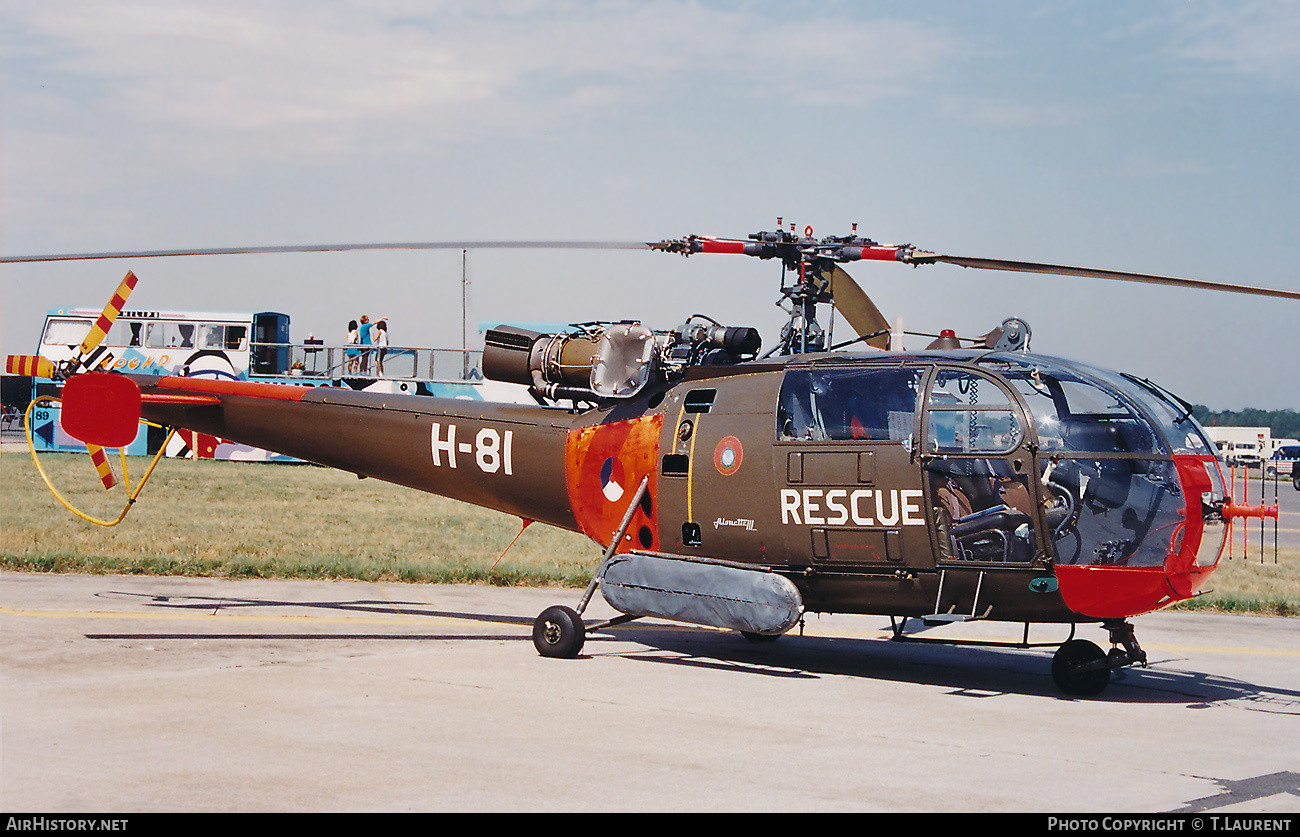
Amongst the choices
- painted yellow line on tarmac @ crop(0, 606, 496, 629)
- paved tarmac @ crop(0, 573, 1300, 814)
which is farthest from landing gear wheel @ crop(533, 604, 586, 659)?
painted yellow line on tarmac @ crop(0, 606, 496, 629)

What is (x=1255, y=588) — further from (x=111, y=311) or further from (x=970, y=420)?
(x=111, y=311)

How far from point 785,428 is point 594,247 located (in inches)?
88.2

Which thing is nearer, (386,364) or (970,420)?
(970,420)

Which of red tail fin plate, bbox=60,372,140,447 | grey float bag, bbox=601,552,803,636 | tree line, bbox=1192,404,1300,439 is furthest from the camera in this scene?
tree line, bbox=1192,404,1300,439

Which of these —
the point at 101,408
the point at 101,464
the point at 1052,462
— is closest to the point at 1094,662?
the point at 1052,462

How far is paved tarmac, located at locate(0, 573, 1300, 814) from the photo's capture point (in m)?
6.21

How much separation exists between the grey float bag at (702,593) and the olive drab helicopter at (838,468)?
2 centimetres

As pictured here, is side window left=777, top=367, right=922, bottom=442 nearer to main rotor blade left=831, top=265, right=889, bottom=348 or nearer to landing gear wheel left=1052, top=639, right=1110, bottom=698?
main rotor blade left=831, top=265, right=889, bottom=348

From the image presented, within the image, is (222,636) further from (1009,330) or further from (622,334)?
(1009,330)

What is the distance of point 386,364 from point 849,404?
26848mm

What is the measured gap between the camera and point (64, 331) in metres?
39.2

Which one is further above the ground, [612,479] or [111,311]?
[111,311]

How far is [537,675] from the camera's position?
9.76 metres

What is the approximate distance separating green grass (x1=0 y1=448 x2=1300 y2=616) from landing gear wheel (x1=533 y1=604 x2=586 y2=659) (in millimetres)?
5041
